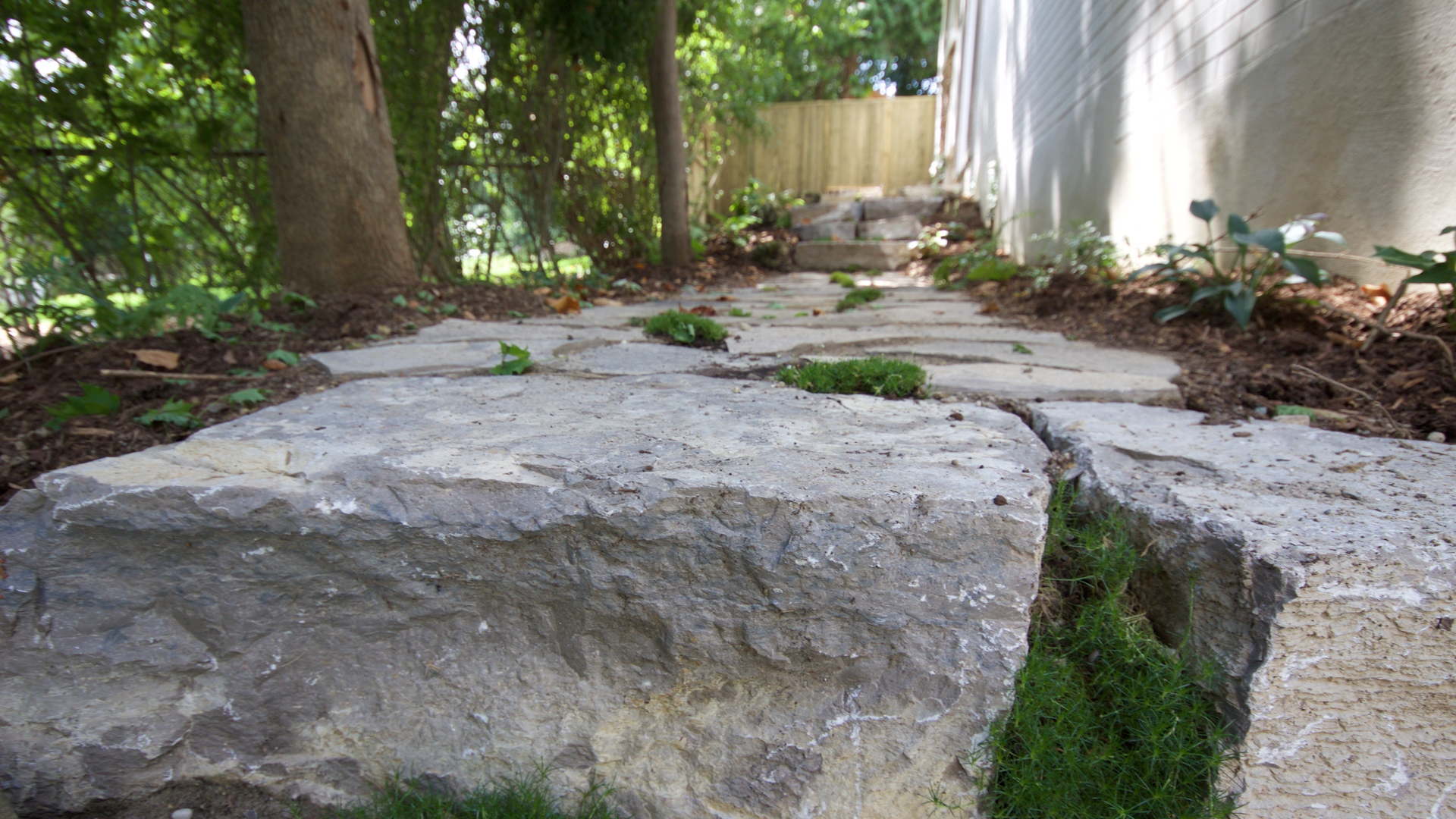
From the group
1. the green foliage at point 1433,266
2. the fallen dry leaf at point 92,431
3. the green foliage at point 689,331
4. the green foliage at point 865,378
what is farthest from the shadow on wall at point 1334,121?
the fallen dry leaf at point 92,431

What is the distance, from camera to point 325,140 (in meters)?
2.86

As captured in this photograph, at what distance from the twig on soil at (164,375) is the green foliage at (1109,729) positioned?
Answer: 200 cm

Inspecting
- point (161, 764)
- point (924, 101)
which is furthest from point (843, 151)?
point (161, 764)

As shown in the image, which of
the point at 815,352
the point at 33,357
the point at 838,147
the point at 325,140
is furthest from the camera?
the point at 838,147

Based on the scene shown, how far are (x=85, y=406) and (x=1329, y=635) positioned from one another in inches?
94.3

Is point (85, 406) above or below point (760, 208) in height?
below

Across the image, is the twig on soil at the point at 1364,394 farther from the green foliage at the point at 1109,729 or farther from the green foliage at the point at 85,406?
the green foliage at the point at 85,406

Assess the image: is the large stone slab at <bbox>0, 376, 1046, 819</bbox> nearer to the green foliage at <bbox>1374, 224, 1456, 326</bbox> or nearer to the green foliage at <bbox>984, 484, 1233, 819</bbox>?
the green foliage at <bbox>984, 484, 1233, 819</bbox>

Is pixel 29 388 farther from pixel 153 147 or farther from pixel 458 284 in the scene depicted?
pixel 458 284

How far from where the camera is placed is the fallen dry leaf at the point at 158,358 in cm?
202

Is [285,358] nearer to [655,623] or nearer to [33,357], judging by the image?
[33,357]

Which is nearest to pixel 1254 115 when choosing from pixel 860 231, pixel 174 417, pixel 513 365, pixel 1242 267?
pixel 1242 267

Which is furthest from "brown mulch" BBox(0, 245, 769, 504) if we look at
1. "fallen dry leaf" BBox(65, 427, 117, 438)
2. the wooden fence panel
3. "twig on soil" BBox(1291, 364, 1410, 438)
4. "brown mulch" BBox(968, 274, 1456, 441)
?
the wooden fence panel

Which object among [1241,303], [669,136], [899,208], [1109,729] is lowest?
[1109,729]
